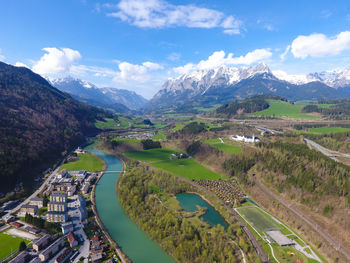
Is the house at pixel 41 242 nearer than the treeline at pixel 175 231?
No

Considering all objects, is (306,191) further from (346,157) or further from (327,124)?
(327,124)

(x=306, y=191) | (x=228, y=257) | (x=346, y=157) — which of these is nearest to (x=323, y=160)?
(x=306, y=191)

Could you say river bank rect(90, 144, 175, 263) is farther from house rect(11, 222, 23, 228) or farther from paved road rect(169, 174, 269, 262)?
paved road rect(169, 174, 269, 262)

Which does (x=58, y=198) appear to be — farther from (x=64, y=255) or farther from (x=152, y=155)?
(x=152, y=155)

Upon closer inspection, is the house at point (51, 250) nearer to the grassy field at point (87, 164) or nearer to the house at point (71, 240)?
the house at point (71, 240)

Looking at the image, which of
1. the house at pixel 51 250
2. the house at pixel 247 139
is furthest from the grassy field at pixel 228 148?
the house at pixel 51 250
